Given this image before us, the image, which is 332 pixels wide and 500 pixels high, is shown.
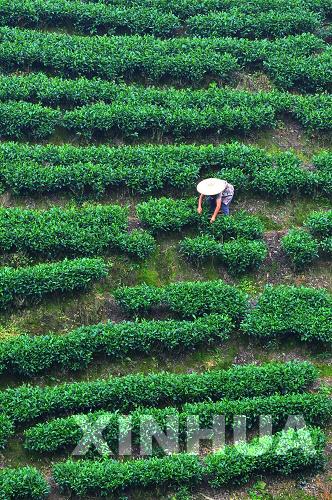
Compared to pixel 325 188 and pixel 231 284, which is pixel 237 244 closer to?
pixel 231 284

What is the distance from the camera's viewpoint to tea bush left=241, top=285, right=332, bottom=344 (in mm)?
22016

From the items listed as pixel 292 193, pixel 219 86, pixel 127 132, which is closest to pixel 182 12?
pixel 219 86

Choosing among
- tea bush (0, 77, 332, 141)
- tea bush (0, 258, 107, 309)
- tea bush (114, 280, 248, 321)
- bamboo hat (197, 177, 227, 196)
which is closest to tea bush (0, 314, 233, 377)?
tea bush (114, 280, 248, 321)

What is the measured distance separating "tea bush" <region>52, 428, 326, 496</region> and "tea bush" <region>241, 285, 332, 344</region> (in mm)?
2390

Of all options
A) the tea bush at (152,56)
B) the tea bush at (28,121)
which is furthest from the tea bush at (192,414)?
the tea bush at (152,56)

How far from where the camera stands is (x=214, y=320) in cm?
2192

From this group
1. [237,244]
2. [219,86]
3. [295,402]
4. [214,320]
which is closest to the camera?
[295,402]

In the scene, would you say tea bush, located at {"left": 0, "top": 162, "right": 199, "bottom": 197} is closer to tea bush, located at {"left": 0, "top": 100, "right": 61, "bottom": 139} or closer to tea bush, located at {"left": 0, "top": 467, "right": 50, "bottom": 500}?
tea bush, located at {"left": 0, "top": 100, "right": 61, "bottom": 139}

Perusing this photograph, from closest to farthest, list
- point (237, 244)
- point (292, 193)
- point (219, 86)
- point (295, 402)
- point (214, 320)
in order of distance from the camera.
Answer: point (295, 402) → point (214, 320) → point (237, 244) → point (292, 193) → point (219, 86)

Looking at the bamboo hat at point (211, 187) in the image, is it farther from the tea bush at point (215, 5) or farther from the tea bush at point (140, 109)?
the tea bush at point (215, 5)

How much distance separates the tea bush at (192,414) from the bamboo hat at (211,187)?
4.66 m

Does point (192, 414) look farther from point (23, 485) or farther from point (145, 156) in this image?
point (145, 156)

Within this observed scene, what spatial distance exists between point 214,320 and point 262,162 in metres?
4.86

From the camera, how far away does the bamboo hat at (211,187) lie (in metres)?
23.2
